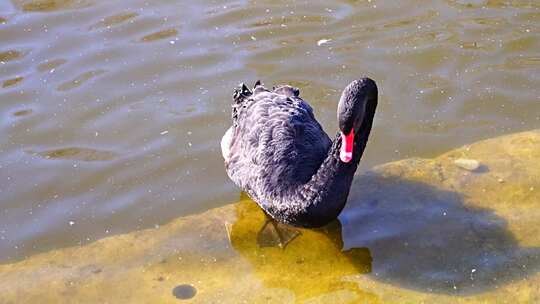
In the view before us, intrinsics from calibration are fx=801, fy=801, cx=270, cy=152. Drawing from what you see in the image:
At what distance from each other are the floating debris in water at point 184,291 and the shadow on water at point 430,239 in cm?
94

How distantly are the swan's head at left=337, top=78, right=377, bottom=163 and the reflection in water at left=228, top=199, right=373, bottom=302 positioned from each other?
24.2 inches

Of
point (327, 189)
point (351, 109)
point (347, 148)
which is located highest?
point (351, 109)

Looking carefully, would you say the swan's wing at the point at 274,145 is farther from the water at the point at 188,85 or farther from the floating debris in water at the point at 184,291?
the floating debris in water at the point at 184,291

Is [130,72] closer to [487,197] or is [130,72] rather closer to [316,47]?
[316,47]

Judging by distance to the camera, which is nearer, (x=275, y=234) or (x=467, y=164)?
(x=275, y=234)

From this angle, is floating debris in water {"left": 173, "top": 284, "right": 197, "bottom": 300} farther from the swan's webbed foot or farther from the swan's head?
the swan's head

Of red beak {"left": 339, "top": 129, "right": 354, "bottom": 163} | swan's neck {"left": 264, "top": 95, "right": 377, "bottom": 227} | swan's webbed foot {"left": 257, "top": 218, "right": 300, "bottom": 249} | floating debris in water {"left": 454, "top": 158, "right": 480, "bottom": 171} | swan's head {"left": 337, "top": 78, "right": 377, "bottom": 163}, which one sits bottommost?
swan's webbed foot {"left": 257, "top": 218, "right": 300, "bottom": 249}

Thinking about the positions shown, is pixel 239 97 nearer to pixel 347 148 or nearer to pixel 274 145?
pixel 274 145

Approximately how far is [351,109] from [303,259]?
0.94 m

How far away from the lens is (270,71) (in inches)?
251

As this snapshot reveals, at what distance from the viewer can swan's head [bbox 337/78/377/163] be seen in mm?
4102

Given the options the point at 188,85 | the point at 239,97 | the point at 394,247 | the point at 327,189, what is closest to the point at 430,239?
the point at 394,247

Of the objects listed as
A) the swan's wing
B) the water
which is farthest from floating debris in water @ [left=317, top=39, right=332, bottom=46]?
the swan's wing

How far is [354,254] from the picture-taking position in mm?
4516
